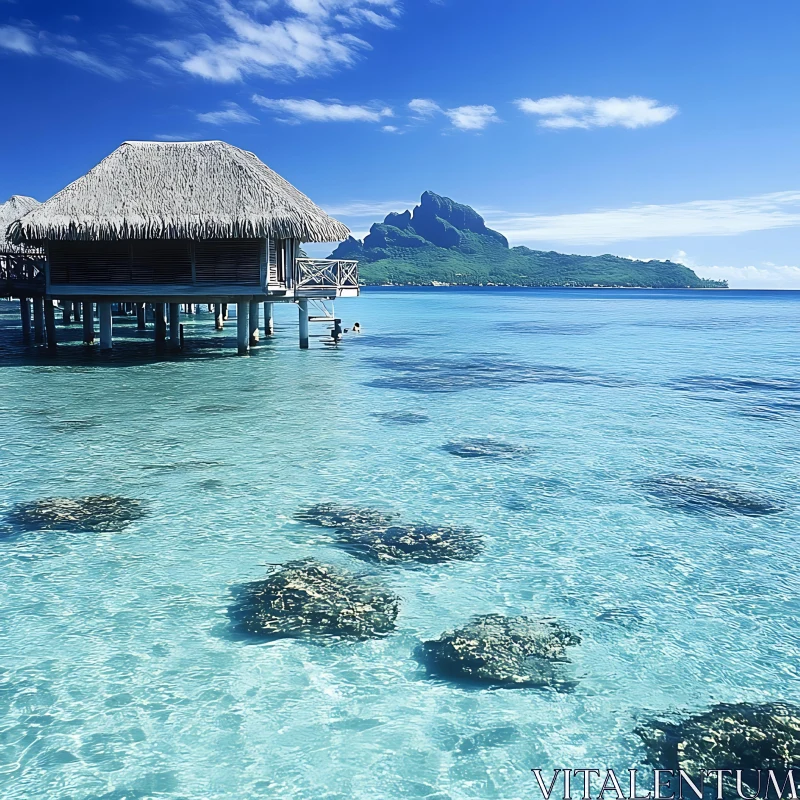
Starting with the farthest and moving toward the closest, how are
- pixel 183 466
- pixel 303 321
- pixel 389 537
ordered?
pixel 303 321 < pixel 183 466 < pixel 389 537

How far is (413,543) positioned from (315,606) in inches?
65.2

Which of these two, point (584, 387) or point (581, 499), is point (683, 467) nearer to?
point (581, 499)

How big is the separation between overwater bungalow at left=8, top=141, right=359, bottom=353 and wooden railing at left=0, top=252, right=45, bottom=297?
181 centimetres

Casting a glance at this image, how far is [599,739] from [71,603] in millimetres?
4317

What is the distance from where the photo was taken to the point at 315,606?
19.1 ft

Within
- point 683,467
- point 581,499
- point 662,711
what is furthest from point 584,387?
point 662,711

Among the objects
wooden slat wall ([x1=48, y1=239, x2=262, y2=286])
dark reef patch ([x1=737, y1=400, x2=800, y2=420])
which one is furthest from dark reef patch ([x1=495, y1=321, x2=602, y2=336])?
dark reef patch ([x1=737, y1=400, x2=800, y2=420])

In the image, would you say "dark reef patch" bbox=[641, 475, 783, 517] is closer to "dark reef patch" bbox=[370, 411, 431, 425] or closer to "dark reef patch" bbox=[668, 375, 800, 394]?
"dark reef patch" bbox=[370, 411, 431, 425]

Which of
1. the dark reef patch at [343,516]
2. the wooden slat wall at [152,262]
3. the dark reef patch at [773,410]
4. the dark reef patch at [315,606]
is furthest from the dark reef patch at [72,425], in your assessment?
the dark reef patch at [773,410]

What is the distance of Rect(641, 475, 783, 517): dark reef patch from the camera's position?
27.6 ft

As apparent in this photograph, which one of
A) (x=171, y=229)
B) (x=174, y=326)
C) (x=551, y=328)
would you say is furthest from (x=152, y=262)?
(x=551, y=328)

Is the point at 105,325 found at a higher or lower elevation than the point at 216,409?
higher

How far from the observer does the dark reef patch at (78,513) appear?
7.58 m

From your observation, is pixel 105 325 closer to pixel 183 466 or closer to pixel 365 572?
pixel 183 466
